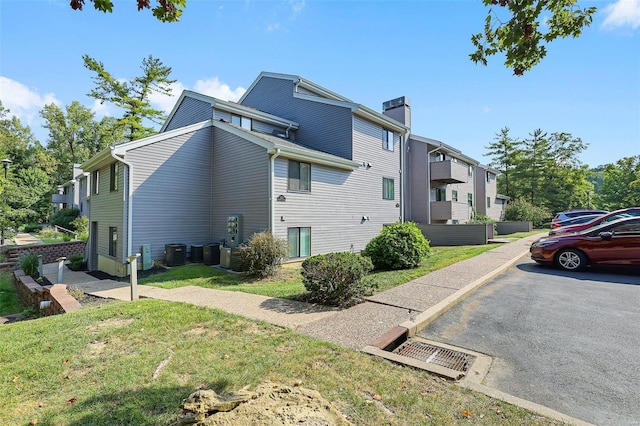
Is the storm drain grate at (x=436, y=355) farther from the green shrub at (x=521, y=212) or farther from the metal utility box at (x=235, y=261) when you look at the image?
the green shrub at (x=521, y=212)

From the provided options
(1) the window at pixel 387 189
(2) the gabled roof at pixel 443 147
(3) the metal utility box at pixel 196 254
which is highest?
(2) the gabled roof at pixel 443 147

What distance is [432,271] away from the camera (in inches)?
380

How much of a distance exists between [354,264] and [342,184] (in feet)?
30.5

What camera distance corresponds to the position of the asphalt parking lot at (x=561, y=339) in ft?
10.6

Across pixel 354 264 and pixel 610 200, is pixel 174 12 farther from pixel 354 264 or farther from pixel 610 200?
pixel 610 200

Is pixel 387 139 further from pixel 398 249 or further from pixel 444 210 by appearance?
pixel 398 249

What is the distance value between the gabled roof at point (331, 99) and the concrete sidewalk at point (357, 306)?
10087mm

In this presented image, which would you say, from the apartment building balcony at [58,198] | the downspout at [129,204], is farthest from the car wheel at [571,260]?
the apartment building balcony at [58,198]

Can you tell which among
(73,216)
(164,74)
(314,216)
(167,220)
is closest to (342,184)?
(314,216)

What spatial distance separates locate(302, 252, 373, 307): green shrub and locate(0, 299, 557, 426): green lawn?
171 centimetres

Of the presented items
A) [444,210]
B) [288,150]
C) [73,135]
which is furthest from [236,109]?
[73,135]

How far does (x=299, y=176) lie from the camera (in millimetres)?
13406

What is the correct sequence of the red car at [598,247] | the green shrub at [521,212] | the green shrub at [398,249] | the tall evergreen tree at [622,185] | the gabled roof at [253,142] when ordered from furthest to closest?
the tall evergreen tree at [622,185] → the green shrub at [521,212] → the gabled roof at [253,142] → the green shrub at [398,249] → the red car at [598,247]

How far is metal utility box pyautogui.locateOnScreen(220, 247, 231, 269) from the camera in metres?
12.4
